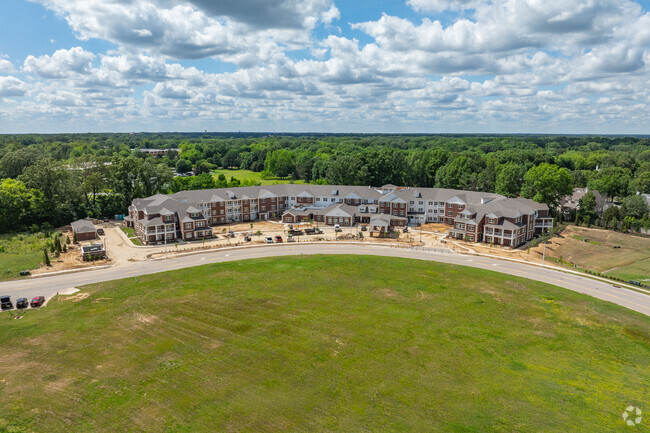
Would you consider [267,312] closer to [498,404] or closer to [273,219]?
[498,404]

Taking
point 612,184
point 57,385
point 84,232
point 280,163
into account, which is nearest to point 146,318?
point 57,385

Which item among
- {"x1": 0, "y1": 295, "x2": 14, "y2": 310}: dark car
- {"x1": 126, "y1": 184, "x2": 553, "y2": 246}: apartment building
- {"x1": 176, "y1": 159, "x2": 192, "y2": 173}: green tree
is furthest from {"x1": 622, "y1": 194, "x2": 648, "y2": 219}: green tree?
{"x1": 176, "y1": 159, "x2": 192, "y2": 173}: green tree

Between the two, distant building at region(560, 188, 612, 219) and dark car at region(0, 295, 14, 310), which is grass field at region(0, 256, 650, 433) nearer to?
dark car at region(0, 295, 14, 310)

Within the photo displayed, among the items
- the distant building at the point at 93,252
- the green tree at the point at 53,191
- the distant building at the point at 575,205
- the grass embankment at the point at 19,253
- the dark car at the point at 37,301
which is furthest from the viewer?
the distant building at the point at 575,205

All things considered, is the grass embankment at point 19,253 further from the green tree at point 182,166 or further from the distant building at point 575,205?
the distant building at point 575,205

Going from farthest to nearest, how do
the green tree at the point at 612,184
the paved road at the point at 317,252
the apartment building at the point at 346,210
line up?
the green tree at the point at 612,184, the apartment building at the point at 346,210, the paved road at the point at 317,252

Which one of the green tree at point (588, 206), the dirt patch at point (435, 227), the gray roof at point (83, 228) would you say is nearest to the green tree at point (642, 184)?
the green tree at point (588, 206)
